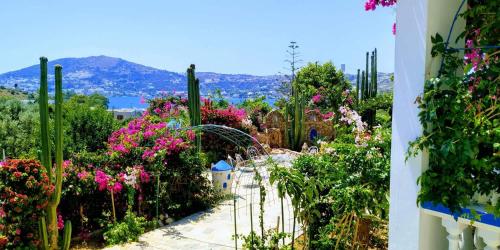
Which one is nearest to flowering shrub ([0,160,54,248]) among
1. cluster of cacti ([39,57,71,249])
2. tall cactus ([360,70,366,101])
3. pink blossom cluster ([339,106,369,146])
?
cluster of cacti ([39,57,71,249])

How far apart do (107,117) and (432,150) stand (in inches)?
495

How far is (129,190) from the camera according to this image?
634 centimetres

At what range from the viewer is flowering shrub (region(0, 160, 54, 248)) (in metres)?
4.84

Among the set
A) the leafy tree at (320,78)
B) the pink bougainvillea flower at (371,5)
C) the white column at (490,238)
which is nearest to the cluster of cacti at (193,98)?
the pink bougainvillea flower at (371,5)

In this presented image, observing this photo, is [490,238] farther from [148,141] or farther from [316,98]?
[316,98]

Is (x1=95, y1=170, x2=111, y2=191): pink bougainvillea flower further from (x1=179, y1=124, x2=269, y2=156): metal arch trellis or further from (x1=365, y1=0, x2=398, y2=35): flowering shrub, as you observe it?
(x1=365, y1=0, x2=398, y2=35): flowering shrub

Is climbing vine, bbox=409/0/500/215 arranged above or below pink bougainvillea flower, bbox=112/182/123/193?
above

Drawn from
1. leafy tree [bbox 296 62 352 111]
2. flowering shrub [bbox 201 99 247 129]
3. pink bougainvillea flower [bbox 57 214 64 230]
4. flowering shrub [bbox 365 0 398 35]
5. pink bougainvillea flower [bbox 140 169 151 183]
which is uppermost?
leafy tree [bbox 296 62 352 111]

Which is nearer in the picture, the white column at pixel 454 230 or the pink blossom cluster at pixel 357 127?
the white column at pixel 454 230

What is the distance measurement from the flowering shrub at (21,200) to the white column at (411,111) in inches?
171

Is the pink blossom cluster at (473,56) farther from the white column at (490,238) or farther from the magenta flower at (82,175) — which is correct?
the magenta flower at (82,175)

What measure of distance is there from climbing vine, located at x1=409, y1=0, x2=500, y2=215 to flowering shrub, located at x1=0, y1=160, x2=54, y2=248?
4.56 m

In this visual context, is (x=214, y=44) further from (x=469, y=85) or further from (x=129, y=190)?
(x=469, y=85)

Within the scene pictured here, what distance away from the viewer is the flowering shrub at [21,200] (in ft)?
15.9
